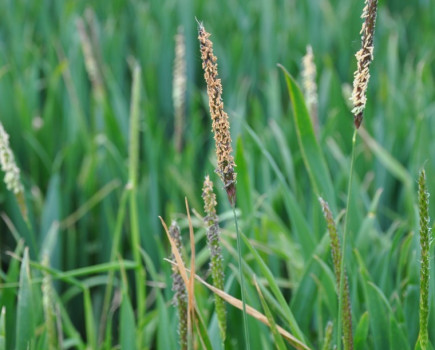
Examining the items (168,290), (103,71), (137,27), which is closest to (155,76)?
(103,71)

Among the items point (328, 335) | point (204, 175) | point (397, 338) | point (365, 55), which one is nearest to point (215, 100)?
point (365, 55)

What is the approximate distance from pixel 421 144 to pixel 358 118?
80 centimetres

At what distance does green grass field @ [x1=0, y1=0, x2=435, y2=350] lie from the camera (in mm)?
924

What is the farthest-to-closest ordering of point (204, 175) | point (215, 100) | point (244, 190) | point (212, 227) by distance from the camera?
1. point (204, 175)
2. point (244, 190)
3. point (212, 227)
4. point (215, 100)

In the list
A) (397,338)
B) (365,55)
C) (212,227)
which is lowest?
(397,338)

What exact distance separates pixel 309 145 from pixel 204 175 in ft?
2.17

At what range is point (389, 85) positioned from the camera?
1805mm

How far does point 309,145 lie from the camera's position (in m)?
0.93

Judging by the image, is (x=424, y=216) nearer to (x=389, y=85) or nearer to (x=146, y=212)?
(x=146, y=212)

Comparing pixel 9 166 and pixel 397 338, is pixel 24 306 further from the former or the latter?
pixel 397 338

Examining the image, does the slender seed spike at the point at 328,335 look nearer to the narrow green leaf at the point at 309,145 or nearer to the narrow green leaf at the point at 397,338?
the narrow green leaf at the point at 397,338

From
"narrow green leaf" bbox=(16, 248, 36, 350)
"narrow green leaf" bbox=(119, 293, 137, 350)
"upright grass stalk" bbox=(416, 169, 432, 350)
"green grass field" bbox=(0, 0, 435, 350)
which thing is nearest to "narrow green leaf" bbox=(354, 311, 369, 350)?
"green grass field" bbox=(0, 0, 435, 350)

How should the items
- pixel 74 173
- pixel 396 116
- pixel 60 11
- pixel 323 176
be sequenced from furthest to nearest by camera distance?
1. pixel 60 11
2. pixel 396 116
3. pixel 74 173
4. pixel 323 176

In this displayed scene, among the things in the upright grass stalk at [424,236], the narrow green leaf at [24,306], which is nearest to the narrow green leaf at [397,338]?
the upright grass stalk at [424,236]
